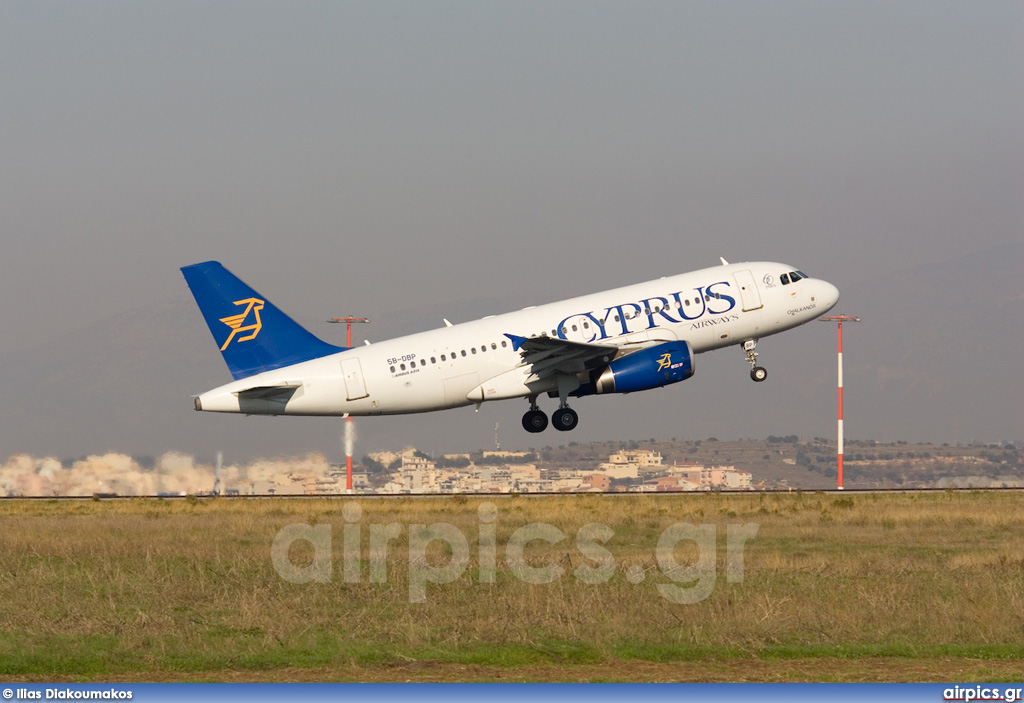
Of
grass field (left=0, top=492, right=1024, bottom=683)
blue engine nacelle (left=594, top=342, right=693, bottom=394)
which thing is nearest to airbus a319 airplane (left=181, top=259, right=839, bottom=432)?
blue engine nacelle (left=594, top=342, right=693, bottom=394)

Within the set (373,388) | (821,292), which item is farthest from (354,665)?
(821,292)

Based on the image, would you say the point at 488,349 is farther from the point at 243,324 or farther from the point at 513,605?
the point at 513,605

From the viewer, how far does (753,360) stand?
5009 cm

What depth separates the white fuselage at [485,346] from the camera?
46156 millimetres

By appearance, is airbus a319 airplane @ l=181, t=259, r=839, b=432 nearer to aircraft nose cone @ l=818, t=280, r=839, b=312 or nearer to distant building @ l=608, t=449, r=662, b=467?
aircraft nose cone @ l=818, t=280, r=839, b=312

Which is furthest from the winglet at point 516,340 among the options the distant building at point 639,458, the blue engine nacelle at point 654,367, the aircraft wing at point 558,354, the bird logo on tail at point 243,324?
the distant building at point 639,458

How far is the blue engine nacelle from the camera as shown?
4606cm

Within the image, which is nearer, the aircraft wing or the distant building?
the aircraft wing

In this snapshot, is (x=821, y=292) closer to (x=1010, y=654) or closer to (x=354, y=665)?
(x=1010, y=654)

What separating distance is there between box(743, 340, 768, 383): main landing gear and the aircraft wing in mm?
6032

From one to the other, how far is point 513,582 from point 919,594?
28.5 feet

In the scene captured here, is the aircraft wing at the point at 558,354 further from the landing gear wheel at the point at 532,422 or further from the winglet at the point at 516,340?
the landing gear wheel at the point at 532,422

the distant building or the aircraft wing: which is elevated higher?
the aircraft wing

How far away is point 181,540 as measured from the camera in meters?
39.1
